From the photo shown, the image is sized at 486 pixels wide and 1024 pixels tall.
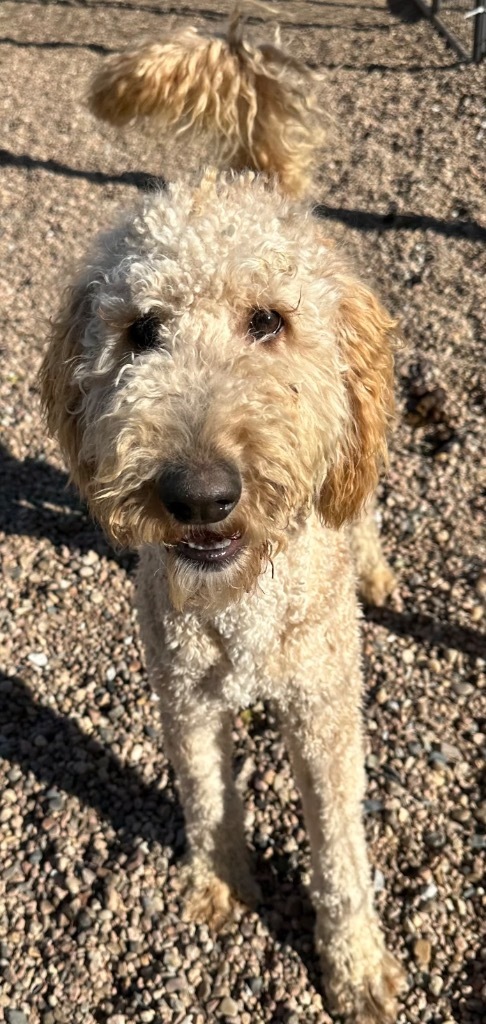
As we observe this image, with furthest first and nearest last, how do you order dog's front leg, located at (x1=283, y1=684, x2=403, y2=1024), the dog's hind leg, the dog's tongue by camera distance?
the dog's hind leg → dog's front leg, located at (x1=283, y1=684, x2=403, y2=1024) → the dog's tongue

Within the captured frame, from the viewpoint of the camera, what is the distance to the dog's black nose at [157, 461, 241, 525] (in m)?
1.42

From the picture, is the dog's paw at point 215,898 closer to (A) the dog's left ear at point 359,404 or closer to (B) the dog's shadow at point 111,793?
(B) the dog's shadow at point 111,793

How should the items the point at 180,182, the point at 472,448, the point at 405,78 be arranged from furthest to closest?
the point at 405,78 < the point at 472,448 < the point at 180,182

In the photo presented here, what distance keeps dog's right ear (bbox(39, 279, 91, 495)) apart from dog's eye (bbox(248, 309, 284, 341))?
458mm

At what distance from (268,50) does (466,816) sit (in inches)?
102

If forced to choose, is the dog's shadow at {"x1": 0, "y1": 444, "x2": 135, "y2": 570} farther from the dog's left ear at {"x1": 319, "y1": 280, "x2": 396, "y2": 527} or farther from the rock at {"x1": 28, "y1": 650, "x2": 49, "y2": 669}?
the dog's left ear at {"x1": 319, "y1": 280, "x2": 396, "y2": 527}

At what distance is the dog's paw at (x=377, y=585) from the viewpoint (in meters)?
3.42

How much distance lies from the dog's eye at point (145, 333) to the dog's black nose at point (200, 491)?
42 centimetres

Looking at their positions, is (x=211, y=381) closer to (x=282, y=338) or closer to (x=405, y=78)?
(x=282, y=338)

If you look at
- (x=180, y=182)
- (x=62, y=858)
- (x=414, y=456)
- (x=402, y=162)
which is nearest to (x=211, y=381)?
(x=180, y=182)

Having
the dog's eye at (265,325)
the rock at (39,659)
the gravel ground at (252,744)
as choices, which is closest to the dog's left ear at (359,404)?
the dog's eye at (265,325)

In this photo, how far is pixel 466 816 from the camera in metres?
2.78

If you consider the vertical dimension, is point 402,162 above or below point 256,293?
below

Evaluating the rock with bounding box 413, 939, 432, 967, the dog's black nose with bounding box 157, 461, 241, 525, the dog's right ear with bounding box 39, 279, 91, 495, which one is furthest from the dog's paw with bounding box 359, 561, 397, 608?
the dog's black nose with bounding box 157, 461, 241, 525
